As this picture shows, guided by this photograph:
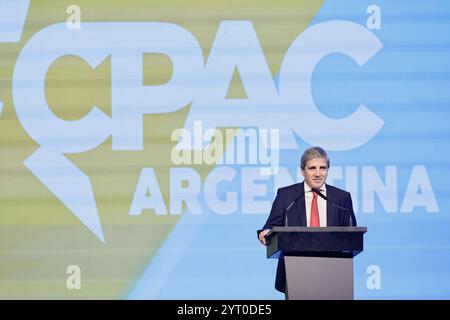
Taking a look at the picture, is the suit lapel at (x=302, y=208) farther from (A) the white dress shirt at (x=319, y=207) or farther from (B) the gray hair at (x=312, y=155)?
(B) the gray hair at (x=312, y=155)

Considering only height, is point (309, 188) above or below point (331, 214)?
above

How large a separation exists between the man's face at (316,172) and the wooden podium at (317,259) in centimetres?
62

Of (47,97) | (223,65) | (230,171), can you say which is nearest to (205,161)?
(230,171)

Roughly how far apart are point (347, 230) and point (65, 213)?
6.08 feet

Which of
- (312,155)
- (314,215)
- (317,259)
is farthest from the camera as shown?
(312,155)

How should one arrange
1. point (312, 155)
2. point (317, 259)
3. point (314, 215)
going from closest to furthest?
point (317, 259) → point (314, 215) → point (312, 155)

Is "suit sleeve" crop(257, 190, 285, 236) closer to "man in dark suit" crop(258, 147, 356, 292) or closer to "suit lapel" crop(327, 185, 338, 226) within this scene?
"man in dark suit" crop(258, 147, 356, 292)

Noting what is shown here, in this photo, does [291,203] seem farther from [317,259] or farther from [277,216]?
[317,259]

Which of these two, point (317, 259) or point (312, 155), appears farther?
point (312, 155)

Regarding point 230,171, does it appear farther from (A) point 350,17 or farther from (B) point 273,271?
(A) point 350,17

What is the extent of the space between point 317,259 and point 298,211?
0.61m

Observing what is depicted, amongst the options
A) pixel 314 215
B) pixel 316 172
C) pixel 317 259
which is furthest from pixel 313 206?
pixel 317 259

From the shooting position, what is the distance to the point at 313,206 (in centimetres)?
473

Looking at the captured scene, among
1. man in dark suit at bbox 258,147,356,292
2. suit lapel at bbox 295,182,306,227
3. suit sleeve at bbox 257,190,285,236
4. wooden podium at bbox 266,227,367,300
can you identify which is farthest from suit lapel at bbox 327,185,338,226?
wooden podium at bbox 266,227,367,300
